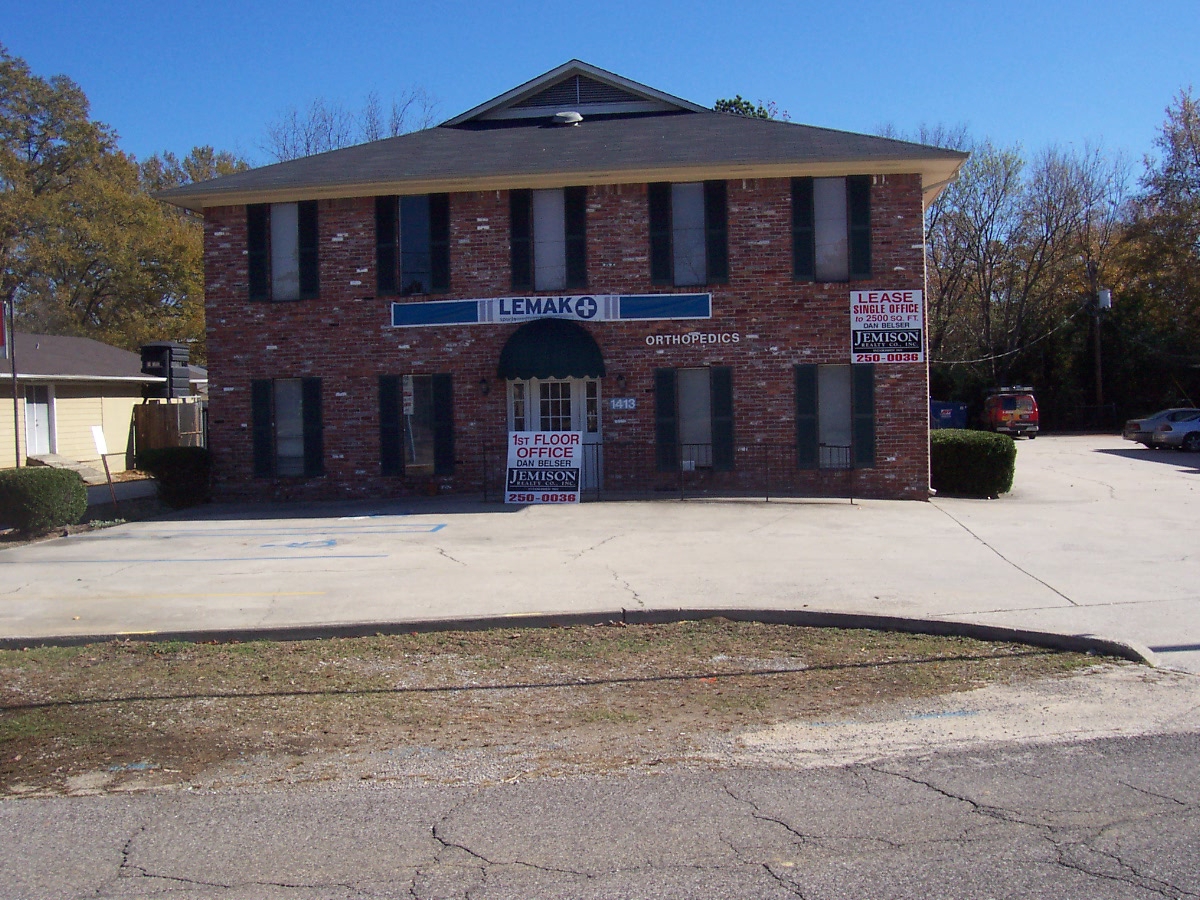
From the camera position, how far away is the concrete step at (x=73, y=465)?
88.7 feet

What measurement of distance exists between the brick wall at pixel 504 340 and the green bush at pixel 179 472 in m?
0.48

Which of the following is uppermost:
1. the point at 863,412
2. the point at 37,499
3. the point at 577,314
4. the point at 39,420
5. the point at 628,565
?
the point at 577,314

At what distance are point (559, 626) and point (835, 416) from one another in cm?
1078

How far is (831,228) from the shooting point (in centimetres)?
1856

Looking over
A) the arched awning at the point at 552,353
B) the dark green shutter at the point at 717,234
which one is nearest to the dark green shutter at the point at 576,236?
the arched awning at the point at 552,353

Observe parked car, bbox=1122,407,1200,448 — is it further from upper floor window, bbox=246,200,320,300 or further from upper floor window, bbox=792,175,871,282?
upper floor window, bbox=246,200,320,300


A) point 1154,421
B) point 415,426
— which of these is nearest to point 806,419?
point 415,426

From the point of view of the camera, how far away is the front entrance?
19.2 m

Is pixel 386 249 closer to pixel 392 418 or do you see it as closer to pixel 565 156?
pixel 392 418

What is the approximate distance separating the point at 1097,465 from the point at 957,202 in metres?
24.9

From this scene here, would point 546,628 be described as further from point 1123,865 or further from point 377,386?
point 377,386

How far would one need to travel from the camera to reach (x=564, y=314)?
1897 centimetres

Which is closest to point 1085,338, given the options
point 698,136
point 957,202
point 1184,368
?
point 1184,368

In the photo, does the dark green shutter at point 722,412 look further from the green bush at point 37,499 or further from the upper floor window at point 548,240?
the green bush at point 37,499
